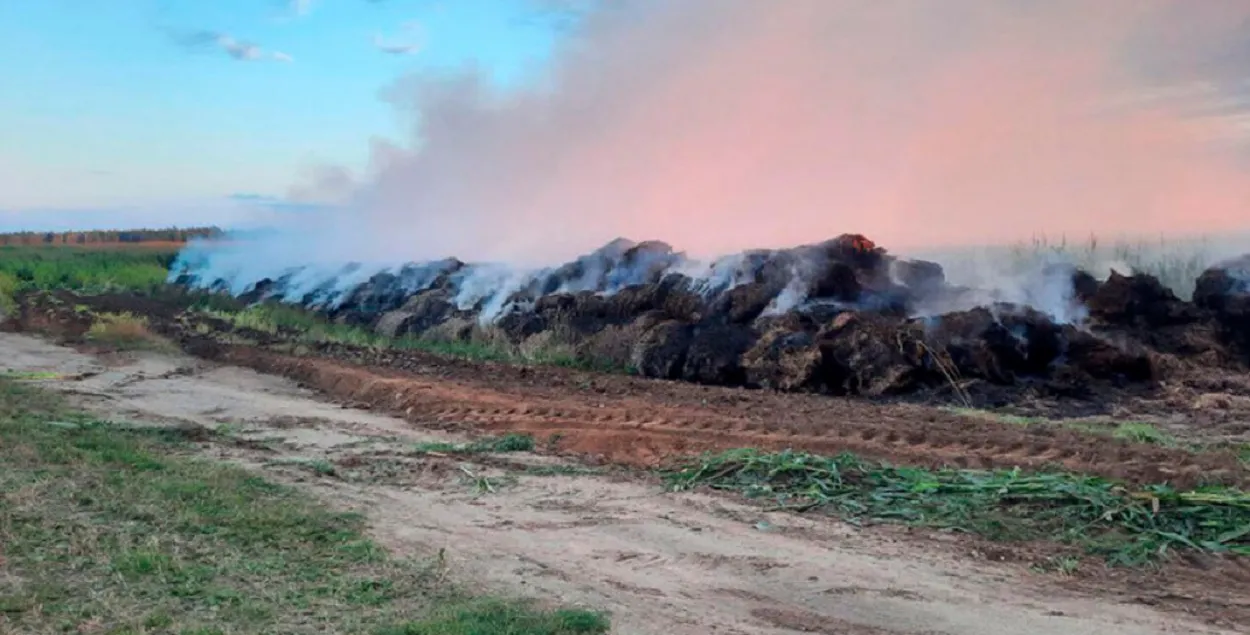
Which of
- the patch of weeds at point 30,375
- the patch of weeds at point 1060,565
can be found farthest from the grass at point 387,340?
the patch of weeds at point 1060,565

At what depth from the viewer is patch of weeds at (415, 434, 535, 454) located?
10.4 metres

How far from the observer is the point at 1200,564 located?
6488 mm

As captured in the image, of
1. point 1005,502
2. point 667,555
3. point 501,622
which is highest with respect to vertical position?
point 1005,502

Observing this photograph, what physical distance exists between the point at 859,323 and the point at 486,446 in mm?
6204

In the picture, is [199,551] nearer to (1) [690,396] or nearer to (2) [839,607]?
(2) [839,607]

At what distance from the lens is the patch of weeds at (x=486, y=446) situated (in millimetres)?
10352

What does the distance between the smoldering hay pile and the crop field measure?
0.07 metres

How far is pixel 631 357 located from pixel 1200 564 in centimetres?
1025

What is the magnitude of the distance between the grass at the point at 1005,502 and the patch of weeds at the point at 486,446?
212 cm

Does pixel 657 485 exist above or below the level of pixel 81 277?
below

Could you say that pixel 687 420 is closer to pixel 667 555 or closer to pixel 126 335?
pixel 667 555

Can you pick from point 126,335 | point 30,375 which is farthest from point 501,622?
point 126,335

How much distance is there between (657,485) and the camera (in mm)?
8844

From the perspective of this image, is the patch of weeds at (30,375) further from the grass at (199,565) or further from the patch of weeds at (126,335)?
the grass at (199,565)
